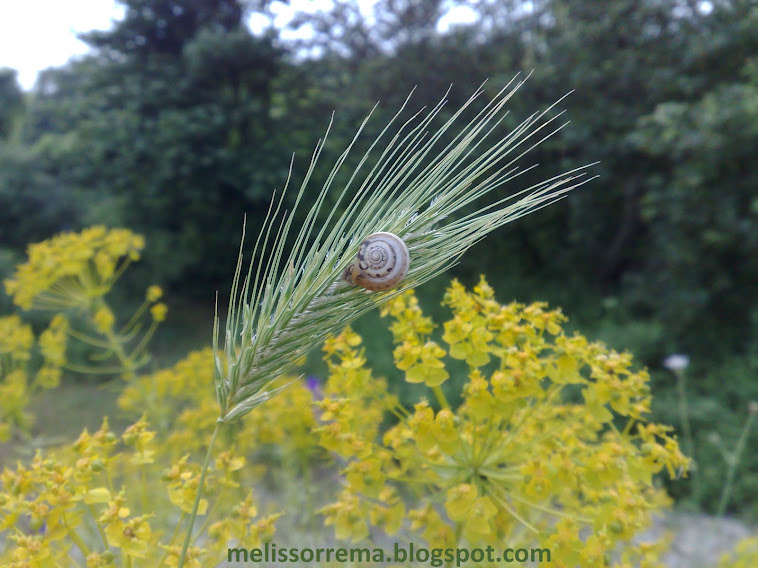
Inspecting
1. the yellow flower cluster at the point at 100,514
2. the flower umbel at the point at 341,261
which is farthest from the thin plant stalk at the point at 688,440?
the yellow flower cluster at the point at 100,514

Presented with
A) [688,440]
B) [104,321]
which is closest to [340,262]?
[104,321]

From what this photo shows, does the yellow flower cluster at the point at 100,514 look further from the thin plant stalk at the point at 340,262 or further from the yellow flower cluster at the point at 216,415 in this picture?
the yellow flower cluster at the point at 216,415

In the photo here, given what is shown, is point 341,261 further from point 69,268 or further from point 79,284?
point 79,284

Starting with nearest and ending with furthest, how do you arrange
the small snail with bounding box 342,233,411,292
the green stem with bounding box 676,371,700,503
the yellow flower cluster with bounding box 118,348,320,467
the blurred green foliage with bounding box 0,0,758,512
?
the small snail with bounding box 342,233,411,292 → the yellow flower cluster with bounding box 118,348,320,467 → the green stem with bounding box 676,371,700,503 → the blurred green foliage with bounding box 0,0,758,512

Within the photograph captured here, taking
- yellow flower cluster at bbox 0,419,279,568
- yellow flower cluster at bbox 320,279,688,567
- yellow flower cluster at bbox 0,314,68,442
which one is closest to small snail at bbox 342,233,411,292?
yellow flower cluster at bbox 320,279,688,567

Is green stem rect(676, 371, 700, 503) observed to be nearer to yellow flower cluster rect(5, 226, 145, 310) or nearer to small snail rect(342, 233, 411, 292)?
small snail rect(342, 233, 411, 292)
